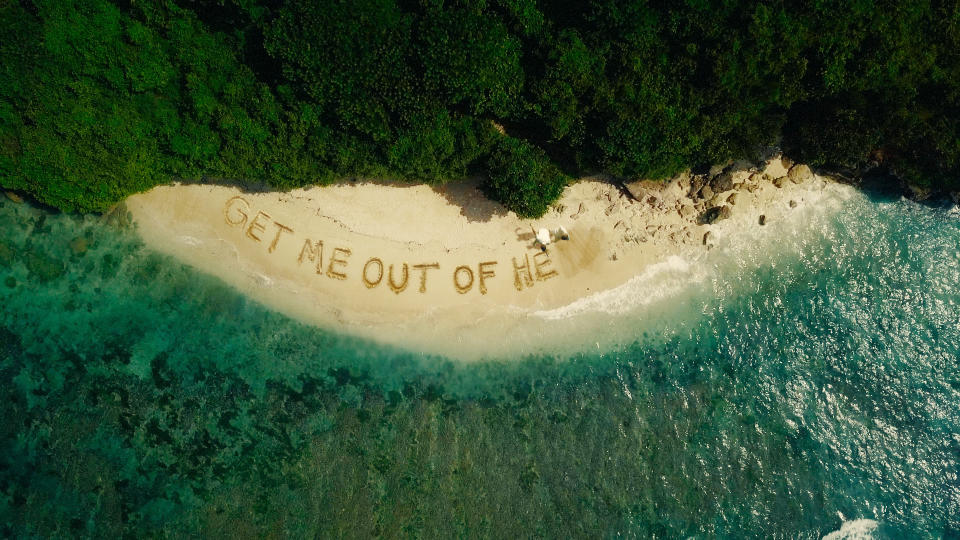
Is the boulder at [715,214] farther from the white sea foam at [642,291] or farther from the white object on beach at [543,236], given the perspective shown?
the white object on beach at [543,236]

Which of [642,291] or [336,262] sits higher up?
[336,262]

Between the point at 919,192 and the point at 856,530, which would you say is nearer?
the point at 919,192

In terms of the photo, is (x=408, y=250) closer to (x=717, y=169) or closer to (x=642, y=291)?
(x=642, y=291)

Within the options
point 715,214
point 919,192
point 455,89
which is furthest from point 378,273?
point 919,192

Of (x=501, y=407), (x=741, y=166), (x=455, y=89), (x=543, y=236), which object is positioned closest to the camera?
(x=455, y=89)

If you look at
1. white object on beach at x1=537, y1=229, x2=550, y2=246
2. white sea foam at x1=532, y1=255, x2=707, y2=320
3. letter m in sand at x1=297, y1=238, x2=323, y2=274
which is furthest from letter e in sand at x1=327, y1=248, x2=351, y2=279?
white sea foam at x1=532, y1=255, x2=707, y2=320

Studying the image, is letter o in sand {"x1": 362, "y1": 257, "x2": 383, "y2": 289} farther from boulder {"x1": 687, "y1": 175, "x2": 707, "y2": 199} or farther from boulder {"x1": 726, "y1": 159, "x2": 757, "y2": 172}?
boulder {"x1": 726, "y1": 159, "x2": 757, "y2": 172}

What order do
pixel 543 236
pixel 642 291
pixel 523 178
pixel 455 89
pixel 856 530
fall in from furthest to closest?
pixel 642 291 → pixel 856 530 → pixel 543 236 → pixel 523 178 → pixel 455 89
